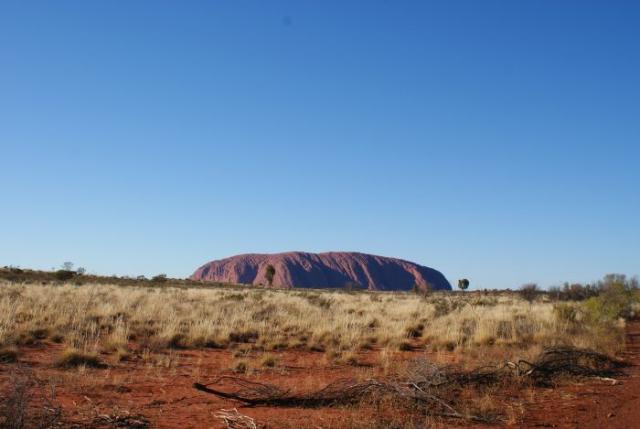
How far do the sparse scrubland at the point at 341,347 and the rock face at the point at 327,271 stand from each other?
103 m

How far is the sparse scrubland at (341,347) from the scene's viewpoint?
22.7ft

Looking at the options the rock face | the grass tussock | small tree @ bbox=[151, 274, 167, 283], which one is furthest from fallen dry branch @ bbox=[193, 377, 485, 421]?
the rock face

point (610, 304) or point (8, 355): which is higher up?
point (610, 304)

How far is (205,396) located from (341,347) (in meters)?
6.47

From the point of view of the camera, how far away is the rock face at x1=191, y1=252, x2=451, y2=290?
12656cm

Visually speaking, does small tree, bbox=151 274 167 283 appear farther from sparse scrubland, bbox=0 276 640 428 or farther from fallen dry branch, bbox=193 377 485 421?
fallen dry branch, bbox=193 377 485 421

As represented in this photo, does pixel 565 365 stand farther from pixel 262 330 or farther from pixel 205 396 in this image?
pixel 262 330

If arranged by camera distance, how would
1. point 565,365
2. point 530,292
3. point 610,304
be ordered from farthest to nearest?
point 530,292 → point 610,304 → point 565,365

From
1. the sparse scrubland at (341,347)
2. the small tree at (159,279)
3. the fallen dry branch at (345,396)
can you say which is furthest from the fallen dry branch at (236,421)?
the small tree at (159,279)

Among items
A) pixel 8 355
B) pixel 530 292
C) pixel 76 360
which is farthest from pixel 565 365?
pixel 530 292

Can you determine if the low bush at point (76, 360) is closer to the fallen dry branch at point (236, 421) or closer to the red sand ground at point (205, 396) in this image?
the red sand ground at point (205, 396)

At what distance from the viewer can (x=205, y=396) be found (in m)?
7.30

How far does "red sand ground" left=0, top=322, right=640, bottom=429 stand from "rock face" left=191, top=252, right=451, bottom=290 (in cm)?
11059

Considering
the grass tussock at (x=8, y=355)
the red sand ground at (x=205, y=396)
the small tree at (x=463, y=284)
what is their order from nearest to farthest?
the red sand ground at (x=205, y=396) < the grass tussock at (x=8, y=355) < the small tree at (x=463, y=284)
